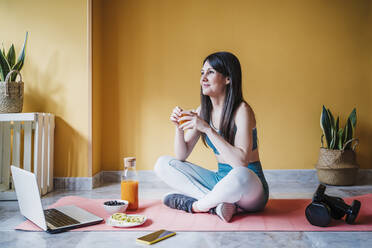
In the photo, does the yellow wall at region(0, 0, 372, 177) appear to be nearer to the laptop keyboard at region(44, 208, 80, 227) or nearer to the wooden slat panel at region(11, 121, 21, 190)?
the wooden slat panel at region(11, 121, 21, 190)

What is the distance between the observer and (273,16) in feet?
10.9

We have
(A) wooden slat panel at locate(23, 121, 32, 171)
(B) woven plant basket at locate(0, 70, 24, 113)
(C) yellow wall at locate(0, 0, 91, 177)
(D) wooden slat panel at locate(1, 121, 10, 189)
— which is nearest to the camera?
(B) woven plant basket at locate(0, 70, 24, 113)

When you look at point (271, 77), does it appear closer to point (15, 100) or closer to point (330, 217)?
point (330, 217)

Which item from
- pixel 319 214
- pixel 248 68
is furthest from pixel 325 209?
pixel 248 68

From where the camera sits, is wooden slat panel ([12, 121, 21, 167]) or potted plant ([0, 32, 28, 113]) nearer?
potted plant ([0, 32, 28, 113])

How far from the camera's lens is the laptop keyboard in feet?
5.55

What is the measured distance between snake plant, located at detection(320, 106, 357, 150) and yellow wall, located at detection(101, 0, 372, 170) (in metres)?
0.20

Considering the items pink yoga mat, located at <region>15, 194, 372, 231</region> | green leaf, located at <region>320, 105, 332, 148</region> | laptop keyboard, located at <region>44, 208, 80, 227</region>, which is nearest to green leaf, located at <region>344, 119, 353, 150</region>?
green leaf, located at <region>320, 105, 332, 148</region>

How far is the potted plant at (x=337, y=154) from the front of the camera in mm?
3018

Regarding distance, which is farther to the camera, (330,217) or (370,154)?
(370,154)

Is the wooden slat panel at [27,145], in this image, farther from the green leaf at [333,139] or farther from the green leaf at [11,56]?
the green leaf at [333,139]

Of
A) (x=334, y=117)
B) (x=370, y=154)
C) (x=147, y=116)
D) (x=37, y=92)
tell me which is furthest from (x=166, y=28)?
(x=370, y=154)

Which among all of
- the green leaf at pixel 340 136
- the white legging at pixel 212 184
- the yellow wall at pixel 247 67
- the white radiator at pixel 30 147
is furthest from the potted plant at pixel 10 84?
the green leaf at pixel 340 136

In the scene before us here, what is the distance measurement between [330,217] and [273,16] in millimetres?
2226
